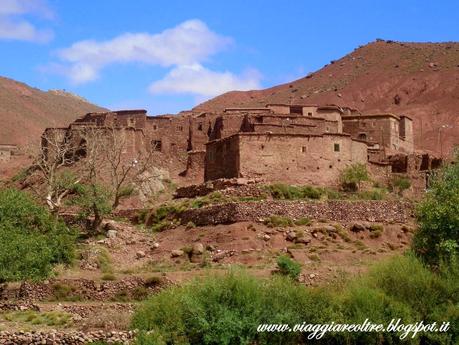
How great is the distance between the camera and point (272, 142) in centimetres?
3775

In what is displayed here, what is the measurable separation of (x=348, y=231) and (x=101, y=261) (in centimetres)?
1025

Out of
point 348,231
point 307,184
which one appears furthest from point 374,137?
point 348,231

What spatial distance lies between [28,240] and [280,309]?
422 inches

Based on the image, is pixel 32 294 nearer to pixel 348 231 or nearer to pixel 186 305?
pixel 186 305

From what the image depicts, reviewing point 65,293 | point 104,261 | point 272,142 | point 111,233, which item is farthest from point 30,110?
point 65,293

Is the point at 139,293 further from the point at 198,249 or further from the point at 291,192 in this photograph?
the point at 291,192

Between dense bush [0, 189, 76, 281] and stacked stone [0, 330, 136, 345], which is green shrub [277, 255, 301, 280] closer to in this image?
stacked stone [0, 330, 136, 345]

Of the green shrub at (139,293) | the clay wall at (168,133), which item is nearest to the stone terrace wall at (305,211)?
the green shrub at (139,293)

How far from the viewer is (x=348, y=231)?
31.0 metres

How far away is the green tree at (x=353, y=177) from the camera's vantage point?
37719mm

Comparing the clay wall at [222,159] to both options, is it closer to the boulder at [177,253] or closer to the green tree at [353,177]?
the green tree at [353,177]

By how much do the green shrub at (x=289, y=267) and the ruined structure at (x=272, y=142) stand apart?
1149cm

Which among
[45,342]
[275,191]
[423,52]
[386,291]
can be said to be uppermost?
[423,52]

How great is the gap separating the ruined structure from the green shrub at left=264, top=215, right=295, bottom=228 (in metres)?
6.20
